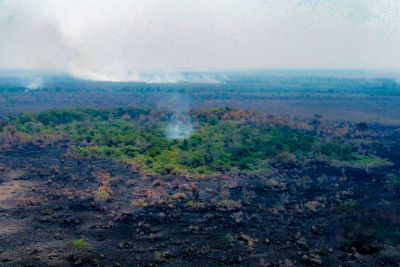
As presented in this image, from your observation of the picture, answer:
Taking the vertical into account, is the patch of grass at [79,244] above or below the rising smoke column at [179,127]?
below

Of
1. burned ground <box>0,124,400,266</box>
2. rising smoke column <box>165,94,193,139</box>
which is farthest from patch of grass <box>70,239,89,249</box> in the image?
rising smoke column <box>165,94,193,139</box>

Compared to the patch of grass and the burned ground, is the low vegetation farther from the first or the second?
the patch of grass

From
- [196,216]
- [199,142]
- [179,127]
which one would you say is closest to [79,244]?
[196,216]

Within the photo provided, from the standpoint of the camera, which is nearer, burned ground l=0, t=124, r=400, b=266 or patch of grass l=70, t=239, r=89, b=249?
burned ground l=0, t=124, r=400, b=266

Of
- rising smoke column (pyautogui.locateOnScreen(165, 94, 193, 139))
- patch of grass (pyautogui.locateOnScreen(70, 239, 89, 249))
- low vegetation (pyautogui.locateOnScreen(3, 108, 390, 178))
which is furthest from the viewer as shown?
rising smoke column (pyautogui.locateOnScreen(165, 94, 193, 139))

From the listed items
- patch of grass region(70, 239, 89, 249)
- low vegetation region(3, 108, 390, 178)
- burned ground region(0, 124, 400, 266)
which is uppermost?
low vegetation region(3, 108, 390, 178)

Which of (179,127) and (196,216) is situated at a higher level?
(179,127)

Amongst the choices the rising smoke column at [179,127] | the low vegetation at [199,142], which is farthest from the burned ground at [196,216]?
the rising smoke column at [179,127]

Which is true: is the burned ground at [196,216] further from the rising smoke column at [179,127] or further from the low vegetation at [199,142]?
the rising smoke column at [179,127]

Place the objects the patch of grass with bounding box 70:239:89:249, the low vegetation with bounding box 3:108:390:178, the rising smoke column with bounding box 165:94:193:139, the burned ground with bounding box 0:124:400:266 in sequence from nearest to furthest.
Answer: the burned ground with bounding box 0:124:400:266 → the patch of grass with bounding box 70:239:89:249 → the low vegetation with bounding box 3:108:390:178 → the rising smoke column with bounding box 165:94:193:139

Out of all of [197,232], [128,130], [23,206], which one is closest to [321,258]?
[197,232]

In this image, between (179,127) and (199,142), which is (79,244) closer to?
(199,142)

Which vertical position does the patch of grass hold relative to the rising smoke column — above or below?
below
